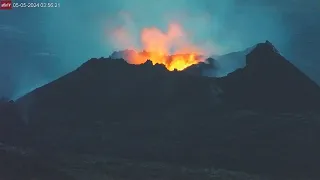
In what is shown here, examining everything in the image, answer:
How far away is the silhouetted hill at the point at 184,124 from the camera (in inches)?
412

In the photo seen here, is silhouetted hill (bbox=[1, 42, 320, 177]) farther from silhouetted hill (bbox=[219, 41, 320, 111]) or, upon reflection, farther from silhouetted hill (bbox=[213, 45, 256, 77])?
silhouetted hill (bbox=[213, 45, 256, 77])

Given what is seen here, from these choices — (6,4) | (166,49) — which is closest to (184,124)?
(166,49)

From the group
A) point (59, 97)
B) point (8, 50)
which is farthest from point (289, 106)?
point (8, 50)

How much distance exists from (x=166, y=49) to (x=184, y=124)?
4.48 ft

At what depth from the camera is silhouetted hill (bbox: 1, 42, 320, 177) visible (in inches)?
412

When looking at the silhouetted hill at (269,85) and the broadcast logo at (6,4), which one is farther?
the silhouetted hill at (269,85)

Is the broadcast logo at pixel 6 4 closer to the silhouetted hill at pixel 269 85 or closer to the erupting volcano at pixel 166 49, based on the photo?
the erupting volcano at pixel 166 49

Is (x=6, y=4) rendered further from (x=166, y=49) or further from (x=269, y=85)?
(x=269, y=85)

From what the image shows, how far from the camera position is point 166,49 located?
11.1 m

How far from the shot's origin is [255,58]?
11688 millimetres

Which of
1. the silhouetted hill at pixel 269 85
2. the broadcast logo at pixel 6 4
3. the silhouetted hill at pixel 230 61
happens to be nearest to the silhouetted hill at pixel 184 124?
the silhouetted hill at pixel 269 85

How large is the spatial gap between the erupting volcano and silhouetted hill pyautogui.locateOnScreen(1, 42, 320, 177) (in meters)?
0.25

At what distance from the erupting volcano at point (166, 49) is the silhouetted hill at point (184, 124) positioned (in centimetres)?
25

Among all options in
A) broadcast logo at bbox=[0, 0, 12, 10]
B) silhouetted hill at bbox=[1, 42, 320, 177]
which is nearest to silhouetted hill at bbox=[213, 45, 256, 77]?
silhouetted hill at bbox=[1, 42, 320, 177]
